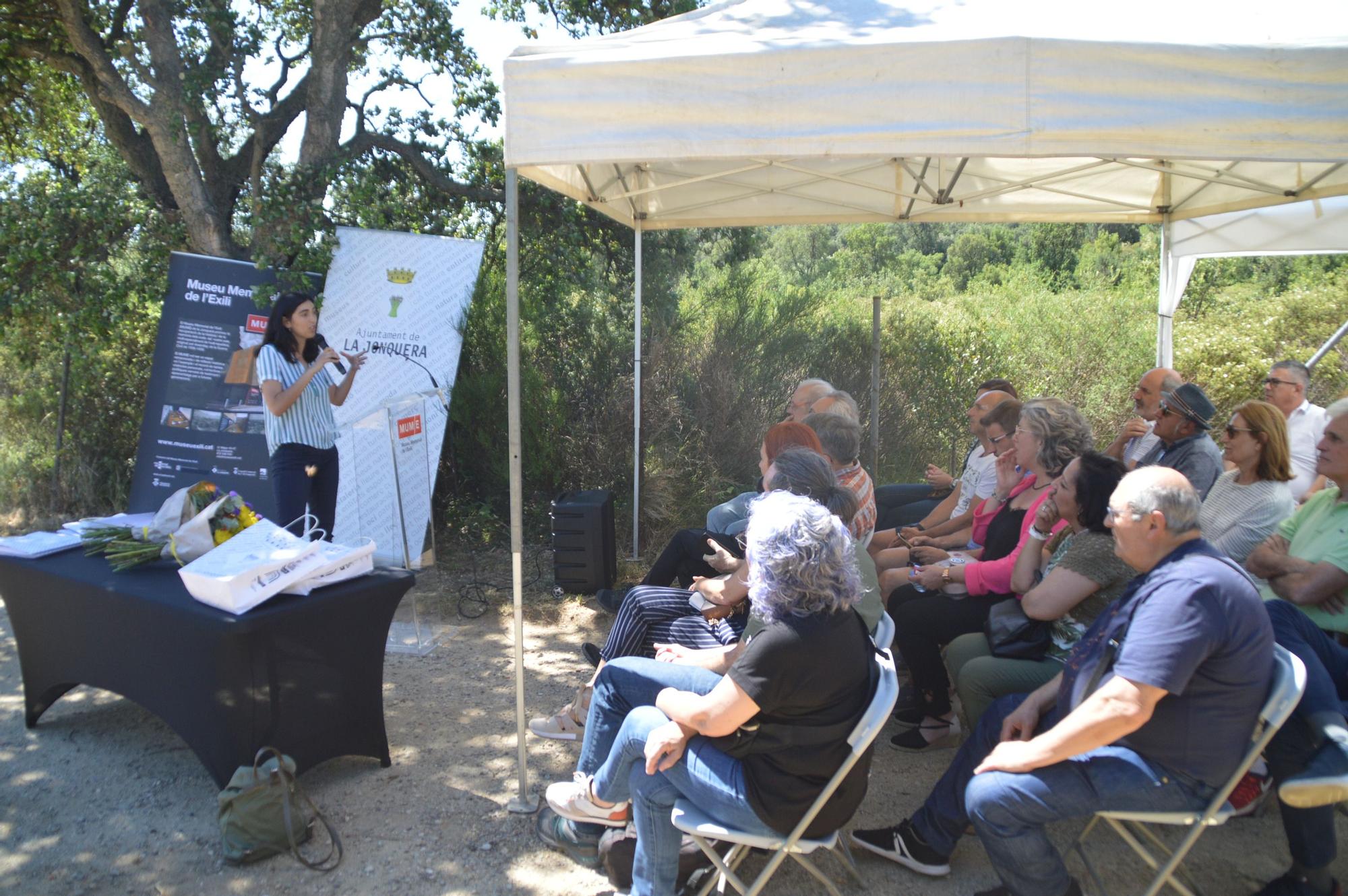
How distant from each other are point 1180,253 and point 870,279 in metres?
11.3

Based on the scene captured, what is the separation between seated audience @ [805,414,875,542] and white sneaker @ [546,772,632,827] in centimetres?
162

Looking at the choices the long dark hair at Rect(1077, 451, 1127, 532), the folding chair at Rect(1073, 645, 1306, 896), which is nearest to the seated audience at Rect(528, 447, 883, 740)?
the long dark hair at Rect(1077, 451, 1127, 532)

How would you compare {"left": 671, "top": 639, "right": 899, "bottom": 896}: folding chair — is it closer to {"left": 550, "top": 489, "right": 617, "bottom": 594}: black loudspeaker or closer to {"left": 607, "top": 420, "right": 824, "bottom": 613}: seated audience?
{"left": 607, "top": 420, "right": 824, "bottom": 613}: seated audience

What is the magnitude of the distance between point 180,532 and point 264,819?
3.57 ft

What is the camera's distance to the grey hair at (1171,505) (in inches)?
86.4

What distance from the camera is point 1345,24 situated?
8.96 ft

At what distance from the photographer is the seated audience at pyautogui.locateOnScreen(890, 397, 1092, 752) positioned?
3338 millimetres

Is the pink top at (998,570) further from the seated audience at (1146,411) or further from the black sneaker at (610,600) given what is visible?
the black sneaker at (610,600)

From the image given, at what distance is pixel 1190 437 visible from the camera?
12.3 feet

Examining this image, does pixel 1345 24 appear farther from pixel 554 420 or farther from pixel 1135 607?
pixel 554 420

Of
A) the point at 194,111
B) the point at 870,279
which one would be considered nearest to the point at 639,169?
the point at 194,111

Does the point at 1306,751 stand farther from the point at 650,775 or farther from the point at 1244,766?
the point at 650,775

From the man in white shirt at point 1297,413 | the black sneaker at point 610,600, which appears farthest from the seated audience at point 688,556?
the man in white shirt at point 1297,413

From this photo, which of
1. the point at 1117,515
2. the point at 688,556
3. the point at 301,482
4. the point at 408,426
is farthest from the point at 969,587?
the point at 408,426
